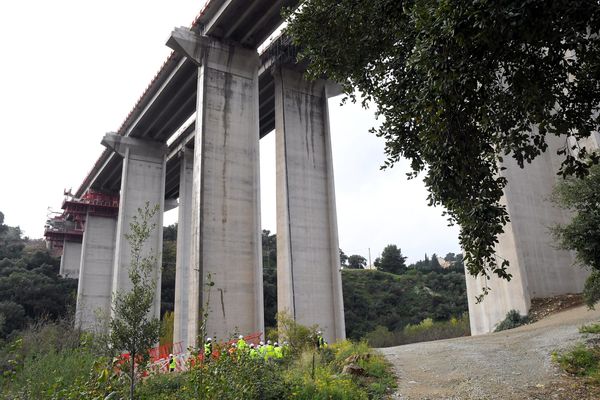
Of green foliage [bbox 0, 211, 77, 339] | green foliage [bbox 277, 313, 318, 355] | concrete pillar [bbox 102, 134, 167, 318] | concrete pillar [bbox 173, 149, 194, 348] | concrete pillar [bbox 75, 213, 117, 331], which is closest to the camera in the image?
green foliage [bbox 277, 313, 318, 355]

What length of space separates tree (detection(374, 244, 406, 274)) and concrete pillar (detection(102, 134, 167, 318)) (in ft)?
141

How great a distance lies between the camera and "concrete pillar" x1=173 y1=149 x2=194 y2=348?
100 feet

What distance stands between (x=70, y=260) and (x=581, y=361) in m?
59.5

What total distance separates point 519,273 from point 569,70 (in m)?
18.0

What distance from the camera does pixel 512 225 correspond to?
23.3m

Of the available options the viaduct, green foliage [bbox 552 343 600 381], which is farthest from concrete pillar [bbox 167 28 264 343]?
green foliage [bbox 552 343 600 381]

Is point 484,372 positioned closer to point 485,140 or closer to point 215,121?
point 485,140

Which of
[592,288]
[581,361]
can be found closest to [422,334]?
[592,288]

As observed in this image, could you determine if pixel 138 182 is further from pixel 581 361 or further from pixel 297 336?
pixel 581 361

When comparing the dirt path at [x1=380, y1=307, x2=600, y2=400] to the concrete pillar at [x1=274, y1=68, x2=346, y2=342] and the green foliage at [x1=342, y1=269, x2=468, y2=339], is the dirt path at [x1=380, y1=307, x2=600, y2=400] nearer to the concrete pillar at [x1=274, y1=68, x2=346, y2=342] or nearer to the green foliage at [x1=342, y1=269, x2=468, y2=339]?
the concrete pillar at [x1=274, y1=68, x2=346, y2=342]

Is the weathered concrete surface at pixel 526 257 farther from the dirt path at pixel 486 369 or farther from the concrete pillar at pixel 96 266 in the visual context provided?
the concrete pillar at pixel 96 266

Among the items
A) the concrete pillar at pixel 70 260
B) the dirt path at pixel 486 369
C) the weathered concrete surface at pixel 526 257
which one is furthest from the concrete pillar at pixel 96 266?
the dirt path at pixel 486 369

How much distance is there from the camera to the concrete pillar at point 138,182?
116 ft

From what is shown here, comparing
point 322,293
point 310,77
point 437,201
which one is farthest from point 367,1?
point 322,293
